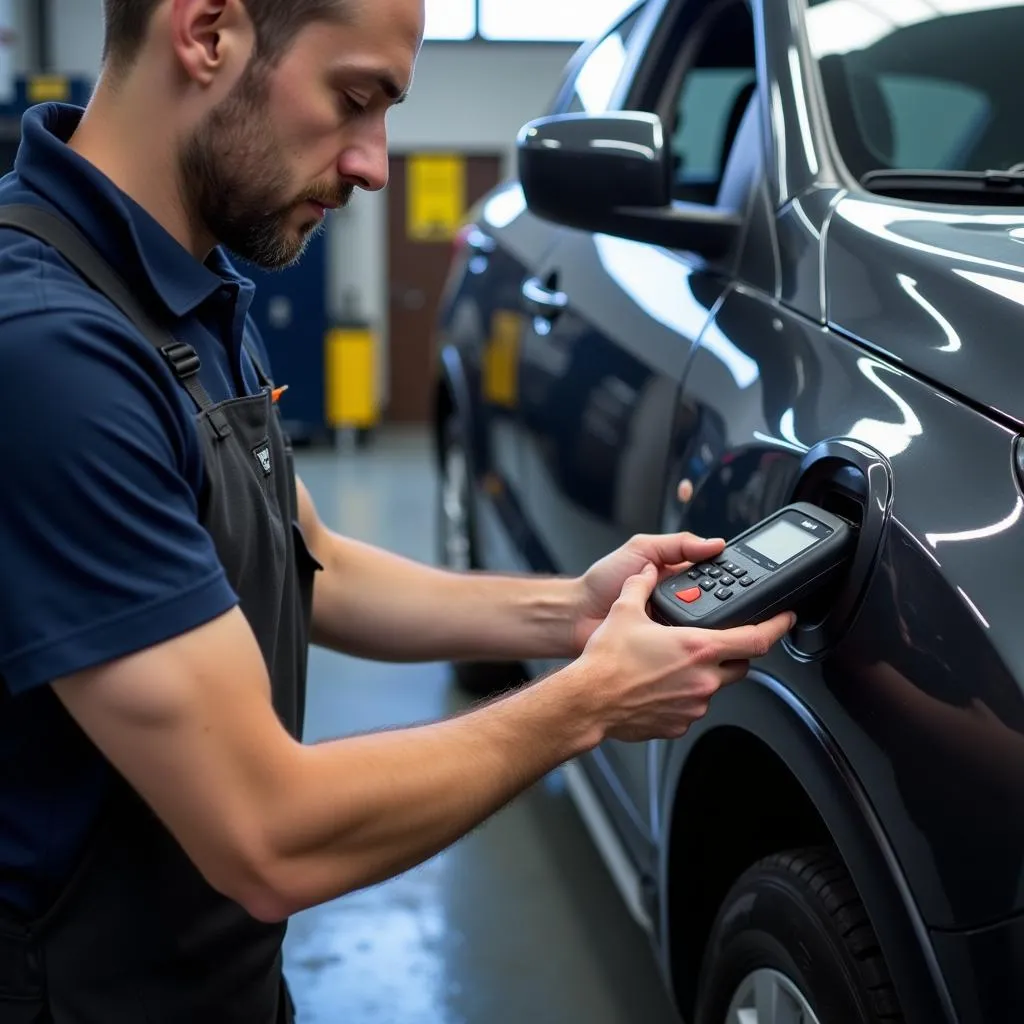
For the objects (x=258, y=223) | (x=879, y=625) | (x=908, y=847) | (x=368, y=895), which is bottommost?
(x=368, y=895)

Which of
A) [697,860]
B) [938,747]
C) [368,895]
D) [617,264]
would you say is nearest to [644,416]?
[617,264]

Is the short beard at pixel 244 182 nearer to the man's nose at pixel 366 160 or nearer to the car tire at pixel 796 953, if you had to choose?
the man's nose at pixel 366 160

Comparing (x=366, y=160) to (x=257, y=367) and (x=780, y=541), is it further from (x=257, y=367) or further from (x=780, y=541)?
(x=780, y=541)

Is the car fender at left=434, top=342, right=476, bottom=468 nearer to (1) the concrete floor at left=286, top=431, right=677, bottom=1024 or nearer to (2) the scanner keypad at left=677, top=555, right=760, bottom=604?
(1) the concrete floor at left=286, top=431, right=677, bottom=1024

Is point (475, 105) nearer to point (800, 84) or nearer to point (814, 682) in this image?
point (800, 84)

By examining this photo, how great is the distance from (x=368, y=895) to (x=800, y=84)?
1528 millimetres

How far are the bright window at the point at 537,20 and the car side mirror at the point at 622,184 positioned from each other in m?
7.36

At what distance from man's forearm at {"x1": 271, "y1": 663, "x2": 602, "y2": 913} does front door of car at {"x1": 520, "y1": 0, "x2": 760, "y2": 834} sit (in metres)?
0.47

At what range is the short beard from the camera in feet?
3.25

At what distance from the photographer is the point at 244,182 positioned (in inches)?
40.5

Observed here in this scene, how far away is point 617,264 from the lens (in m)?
1.87

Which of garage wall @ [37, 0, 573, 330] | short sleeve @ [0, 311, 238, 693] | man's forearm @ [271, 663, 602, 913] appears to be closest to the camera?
short sleeve @ [0, 311, 238, 693]

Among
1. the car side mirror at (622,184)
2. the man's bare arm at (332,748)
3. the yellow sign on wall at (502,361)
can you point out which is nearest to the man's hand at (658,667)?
the man's bare arm at (332,748)

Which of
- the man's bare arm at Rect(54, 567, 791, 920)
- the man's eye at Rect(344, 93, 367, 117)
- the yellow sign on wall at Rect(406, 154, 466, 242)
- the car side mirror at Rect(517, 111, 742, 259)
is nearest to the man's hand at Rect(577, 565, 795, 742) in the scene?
the man's bare arm at Rect(54, 567, 791, 920)
